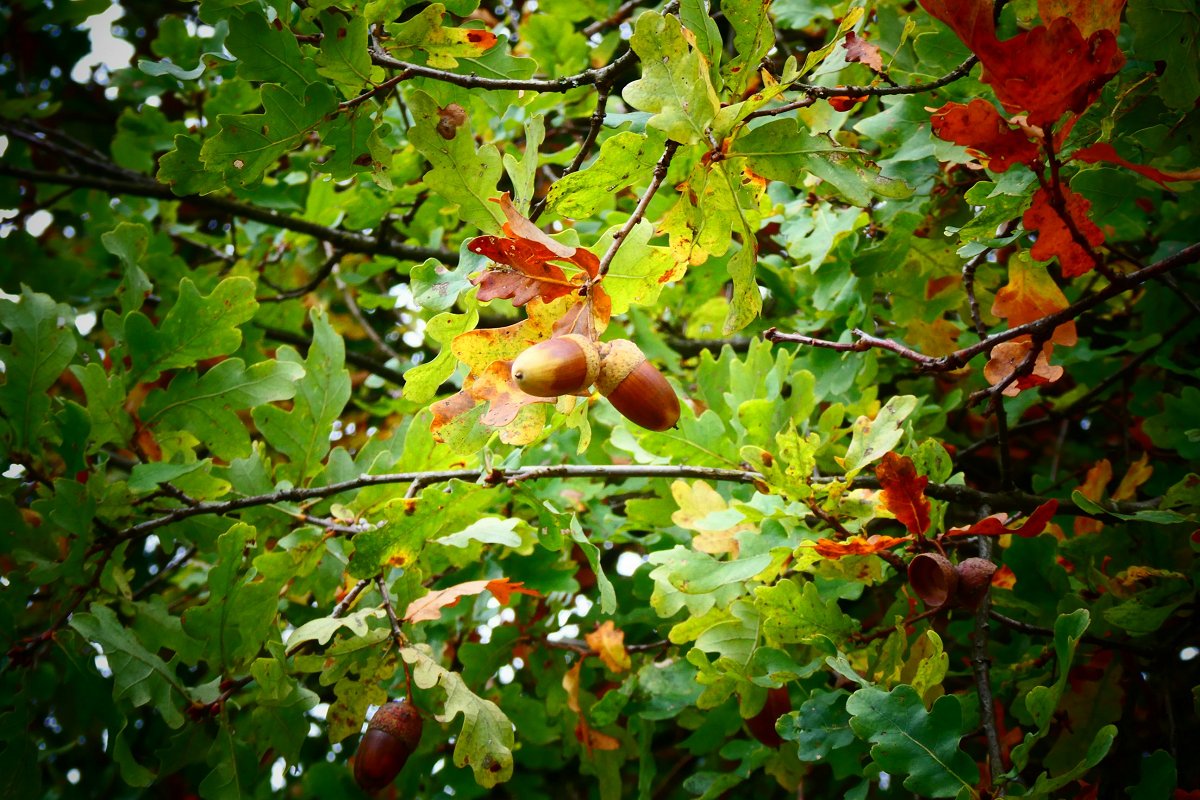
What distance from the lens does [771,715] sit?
1.34 meters

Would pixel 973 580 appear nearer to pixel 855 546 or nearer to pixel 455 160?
pixel 855 546

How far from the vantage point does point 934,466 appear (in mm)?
1240

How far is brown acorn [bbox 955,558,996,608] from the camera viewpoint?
1076mm

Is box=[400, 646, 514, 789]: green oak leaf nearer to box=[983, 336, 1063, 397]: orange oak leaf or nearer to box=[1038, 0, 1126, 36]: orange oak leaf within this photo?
box=[983, 336, 1063, 397]: orange oak leaf

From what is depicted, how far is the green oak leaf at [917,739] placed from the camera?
98cm

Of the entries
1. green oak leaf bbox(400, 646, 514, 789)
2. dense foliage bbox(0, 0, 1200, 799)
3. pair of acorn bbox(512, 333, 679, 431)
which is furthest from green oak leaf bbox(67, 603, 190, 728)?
pair of acorn bbox(512, 333, 679, 431)

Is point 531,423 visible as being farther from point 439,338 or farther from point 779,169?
point 779,169

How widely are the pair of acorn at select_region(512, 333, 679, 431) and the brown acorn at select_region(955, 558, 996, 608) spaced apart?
423mm

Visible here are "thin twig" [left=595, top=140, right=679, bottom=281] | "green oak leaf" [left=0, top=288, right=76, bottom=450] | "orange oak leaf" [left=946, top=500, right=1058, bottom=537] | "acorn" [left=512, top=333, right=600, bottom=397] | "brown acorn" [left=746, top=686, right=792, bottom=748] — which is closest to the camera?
"acorn" [left=512, top=333, right=600, bottom=397]

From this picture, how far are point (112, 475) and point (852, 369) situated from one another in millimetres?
1846

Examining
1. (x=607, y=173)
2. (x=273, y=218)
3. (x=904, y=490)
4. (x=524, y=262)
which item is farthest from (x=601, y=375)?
(x=273, y=218)

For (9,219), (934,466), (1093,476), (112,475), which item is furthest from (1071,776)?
(9,219)

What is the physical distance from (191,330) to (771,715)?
1.12m

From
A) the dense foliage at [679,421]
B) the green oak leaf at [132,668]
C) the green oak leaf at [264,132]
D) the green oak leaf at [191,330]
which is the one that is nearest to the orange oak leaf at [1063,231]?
the dense foliage at [679,421]
